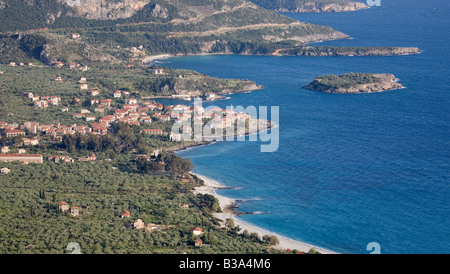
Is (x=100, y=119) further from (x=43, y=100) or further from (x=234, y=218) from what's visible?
(x=234, y=218)

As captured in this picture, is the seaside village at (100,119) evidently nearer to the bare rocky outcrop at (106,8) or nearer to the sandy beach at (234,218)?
the sandy beach at (234,218)

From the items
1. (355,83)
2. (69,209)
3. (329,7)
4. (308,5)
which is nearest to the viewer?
(69,209)

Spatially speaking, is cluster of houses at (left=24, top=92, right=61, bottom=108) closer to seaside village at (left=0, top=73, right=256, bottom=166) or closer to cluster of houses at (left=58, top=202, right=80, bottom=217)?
seaside village at (left=0, top=73, right=256, bottom=166)

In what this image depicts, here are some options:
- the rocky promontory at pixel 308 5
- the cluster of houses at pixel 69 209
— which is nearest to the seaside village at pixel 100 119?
the cluster of houses at pixel 69 209

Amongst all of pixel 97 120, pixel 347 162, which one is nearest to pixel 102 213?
pixel 347 162

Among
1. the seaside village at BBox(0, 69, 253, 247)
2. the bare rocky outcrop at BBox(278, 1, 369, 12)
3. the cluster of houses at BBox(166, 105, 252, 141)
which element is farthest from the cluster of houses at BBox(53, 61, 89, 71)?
the bare rocky outcrop at BBox(278, 1, 369, 12)
